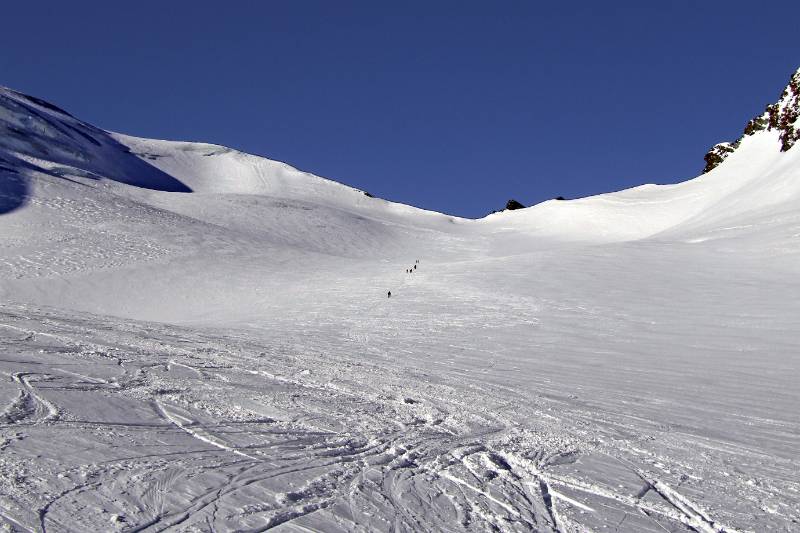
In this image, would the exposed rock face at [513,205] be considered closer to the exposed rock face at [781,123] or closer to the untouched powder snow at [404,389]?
the exposed rock face at [781,123]

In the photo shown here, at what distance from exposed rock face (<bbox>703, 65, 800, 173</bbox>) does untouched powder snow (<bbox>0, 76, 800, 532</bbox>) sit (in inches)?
971

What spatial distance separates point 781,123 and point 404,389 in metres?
59.9

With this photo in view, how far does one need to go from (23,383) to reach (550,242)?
167 ft

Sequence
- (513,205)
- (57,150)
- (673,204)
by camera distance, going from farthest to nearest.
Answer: (513,205) → (57,150) → (673,204)

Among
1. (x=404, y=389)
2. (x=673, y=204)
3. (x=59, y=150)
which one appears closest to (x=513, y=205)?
(x=673, y=204)

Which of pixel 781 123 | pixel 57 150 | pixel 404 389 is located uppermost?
pixel 781 123

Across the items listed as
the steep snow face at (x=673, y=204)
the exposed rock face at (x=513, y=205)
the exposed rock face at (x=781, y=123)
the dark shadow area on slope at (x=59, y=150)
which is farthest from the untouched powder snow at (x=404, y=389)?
the exposed rock face at (x=513, y=205)

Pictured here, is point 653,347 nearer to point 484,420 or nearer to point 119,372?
point 484,420

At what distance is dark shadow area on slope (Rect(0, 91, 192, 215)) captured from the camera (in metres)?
52.0

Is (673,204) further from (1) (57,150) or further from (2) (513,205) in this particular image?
(1) (57,150)

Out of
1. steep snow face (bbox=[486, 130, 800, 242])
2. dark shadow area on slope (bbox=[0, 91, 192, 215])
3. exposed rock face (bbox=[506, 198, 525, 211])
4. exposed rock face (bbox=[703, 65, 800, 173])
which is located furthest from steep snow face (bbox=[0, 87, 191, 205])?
exposed rock face (bbox=[703, 65, 800, 173])

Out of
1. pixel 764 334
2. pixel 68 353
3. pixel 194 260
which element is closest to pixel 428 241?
pixel 194 260

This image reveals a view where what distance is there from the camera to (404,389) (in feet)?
33.1

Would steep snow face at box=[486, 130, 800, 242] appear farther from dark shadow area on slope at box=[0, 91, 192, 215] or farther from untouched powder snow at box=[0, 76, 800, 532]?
dark shadow area on slope at box=[0, 91, 192, 215]
